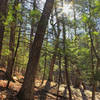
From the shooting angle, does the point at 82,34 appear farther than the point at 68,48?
Yes

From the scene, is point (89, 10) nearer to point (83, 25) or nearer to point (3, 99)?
point (83, 25)

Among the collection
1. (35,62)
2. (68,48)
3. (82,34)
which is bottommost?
(35,62)

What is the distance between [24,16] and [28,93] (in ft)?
12.4

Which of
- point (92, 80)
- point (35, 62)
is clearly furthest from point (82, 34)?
point (35, 62)

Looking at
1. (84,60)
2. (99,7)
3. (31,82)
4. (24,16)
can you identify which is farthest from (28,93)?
(99,7)

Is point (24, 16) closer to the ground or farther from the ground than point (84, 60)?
farther from the ground

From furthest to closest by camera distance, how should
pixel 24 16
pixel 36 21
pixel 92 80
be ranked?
pixel 92 80, pixel 36 21, pixel 24 16

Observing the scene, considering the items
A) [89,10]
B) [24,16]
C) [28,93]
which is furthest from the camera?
[89,10]

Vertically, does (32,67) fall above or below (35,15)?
below

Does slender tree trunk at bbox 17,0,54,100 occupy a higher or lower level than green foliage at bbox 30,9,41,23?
lower

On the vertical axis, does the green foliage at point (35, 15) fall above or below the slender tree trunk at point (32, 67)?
above

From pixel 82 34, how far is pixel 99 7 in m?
2.02

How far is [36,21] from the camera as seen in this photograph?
6.02 meters

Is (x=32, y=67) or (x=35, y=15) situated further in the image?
(x=35, y=15)
